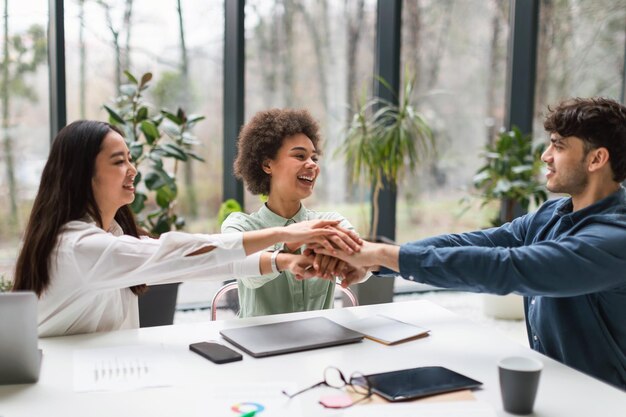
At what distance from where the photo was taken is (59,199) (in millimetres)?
1968

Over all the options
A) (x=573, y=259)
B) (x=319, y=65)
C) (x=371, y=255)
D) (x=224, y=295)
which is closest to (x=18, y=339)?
(x=224, y=295)

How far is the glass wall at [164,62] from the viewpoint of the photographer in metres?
3.98

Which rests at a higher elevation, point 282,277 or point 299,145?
point 299,145

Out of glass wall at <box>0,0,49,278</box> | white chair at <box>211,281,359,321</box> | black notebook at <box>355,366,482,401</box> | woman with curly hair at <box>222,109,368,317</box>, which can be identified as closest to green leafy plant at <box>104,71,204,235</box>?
glass wall at <box>0,0,49,278</box>

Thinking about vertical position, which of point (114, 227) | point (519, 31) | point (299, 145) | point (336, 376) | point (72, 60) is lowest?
point (336, 376)

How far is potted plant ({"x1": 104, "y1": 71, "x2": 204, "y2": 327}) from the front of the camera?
3.47 metres

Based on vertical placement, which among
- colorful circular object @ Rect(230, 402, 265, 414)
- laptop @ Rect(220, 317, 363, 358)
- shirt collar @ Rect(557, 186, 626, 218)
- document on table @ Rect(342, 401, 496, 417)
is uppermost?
shirt collar @ Rect(557, 186, 626, 218)

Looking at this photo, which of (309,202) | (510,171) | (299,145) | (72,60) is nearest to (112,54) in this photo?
(72,60)

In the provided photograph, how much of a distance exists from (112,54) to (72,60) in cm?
23

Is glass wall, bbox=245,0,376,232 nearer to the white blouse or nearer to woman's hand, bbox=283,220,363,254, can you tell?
woman's hand, bbox=283,220,363,254

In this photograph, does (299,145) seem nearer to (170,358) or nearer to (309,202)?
(170,358)

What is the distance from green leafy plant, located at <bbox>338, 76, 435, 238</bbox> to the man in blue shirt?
204 centimetres

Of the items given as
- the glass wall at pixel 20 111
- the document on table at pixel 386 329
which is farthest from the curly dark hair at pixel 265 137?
the glass wall at pixel 20 111

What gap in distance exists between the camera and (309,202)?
15.5 feet
